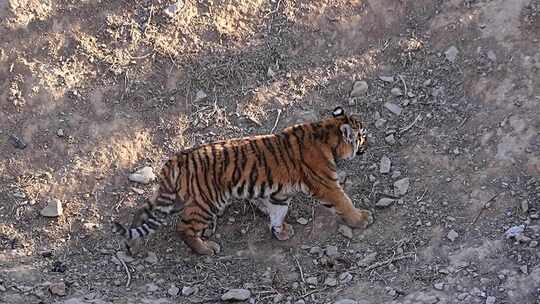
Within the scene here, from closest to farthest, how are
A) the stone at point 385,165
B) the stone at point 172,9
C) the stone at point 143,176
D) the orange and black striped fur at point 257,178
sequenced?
1. the orange and black striped fur at point 257,178
2. the stone at point 385,165
3. the stone at point 143,176
4. the stone at point 172,9

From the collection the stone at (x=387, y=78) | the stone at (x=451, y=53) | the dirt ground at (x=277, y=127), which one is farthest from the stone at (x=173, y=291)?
the stone at (x=451, y=53)

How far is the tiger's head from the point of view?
7180 mm

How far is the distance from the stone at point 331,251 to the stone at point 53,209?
247 centimetres

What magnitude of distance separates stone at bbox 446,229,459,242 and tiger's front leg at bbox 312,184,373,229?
0.77m

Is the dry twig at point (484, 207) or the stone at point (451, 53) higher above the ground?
the stone at point (451, 53)

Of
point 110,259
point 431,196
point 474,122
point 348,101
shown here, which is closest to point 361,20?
point 348,101

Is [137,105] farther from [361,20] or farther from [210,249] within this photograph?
[361,20]

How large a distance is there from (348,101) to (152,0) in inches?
91.9

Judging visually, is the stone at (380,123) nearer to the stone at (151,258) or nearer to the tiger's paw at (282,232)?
the tiger's paw at (282,232)

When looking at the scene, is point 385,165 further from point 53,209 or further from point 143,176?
point 53,209

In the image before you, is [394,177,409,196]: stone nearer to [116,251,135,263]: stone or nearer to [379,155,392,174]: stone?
[379,155,392,174]: stone

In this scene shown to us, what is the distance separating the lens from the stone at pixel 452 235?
6.61 meters

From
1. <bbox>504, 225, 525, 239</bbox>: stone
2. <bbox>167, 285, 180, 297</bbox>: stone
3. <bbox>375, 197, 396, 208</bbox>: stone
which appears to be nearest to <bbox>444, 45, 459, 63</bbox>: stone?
<bbox>375, 197, 396, 208</bbox>: stone

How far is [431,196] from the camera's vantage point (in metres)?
7.10
